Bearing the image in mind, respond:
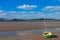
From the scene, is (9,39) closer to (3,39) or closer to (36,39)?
(3,39)

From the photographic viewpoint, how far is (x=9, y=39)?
23.5m

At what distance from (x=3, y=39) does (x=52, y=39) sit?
5.79 meters

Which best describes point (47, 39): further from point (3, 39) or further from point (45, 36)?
point (3, 39)

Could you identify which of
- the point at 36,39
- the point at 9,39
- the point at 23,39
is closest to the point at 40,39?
the point at 36,39

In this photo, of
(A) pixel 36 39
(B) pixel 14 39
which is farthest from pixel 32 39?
(B) pixel 14 39

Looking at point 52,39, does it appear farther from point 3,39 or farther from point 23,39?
point 3,39

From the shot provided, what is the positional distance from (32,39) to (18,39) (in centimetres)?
164

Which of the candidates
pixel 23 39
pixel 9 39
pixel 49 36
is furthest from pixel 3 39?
pixel 49 36

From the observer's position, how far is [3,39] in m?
23.5

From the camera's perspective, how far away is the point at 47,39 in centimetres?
2294

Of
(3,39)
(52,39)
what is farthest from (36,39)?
(3,39)

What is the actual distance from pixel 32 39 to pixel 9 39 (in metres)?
2.74

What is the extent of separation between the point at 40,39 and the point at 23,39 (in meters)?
2.04

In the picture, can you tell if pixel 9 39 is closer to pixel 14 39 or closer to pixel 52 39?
pixel 14 39
